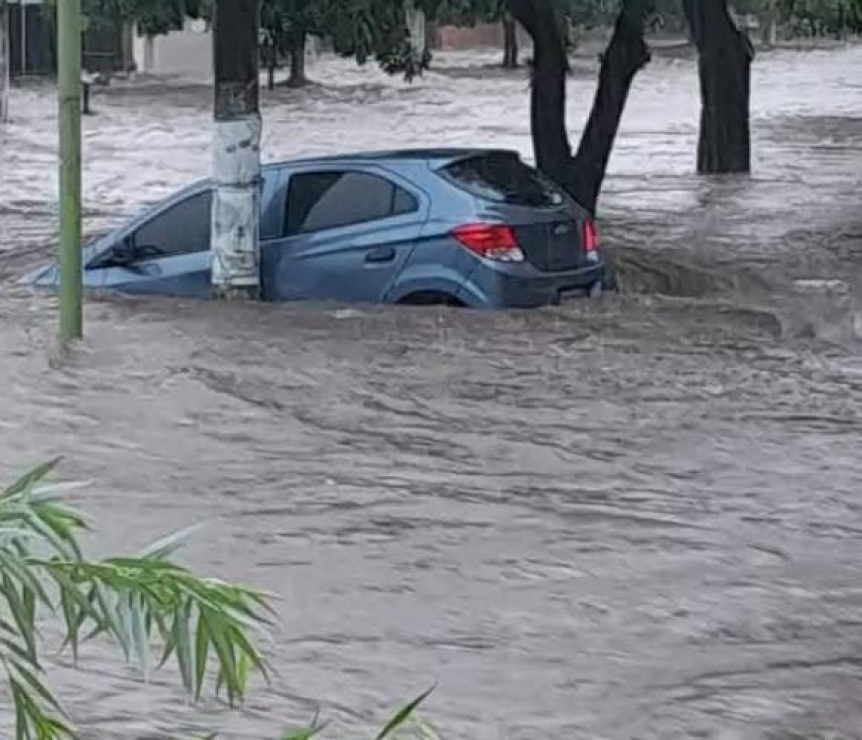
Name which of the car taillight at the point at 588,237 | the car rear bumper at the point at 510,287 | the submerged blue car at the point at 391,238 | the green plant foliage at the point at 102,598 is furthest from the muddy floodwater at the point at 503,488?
the green plant foliage at the point at 102,598

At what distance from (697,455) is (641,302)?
529 cm

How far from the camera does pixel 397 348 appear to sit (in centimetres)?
1352

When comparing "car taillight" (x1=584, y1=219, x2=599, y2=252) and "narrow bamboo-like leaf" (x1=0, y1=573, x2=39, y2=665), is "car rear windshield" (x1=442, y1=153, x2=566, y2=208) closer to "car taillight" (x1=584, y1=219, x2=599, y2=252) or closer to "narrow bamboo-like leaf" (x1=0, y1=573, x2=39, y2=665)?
"car taillight" (x1=584, y1=219, x2=599, y2=252)

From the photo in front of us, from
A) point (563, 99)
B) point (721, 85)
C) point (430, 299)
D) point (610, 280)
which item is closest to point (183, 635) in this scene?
point (430, 299)

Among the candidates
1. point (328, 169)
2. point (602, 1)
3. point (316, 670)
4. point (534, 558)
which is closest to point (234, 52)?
point (328, 169)

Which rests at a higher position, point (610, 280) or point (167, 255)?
point (167, 255)

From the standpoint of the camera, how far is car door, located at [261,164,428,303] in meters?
14.6

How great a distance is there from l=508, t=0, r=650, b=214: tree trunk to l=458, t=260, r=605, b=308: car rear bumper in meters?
7.63

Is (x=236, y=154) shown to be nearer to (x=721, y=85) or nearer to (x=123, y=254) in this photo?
(x=123, y=254)

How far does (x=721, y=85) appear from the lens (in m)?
30.6

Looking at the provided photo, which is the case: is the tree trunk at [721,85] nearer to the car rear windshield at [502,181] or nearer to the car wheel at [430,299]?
the car rear windshield at [502,181]

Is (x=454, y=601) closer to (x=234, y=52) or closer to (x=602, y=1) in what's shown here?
(x=234, y=52)

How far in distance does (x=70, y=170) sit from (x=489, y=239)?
2667mm

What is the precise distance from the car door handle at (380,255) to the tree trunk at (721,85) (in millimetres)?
14811
